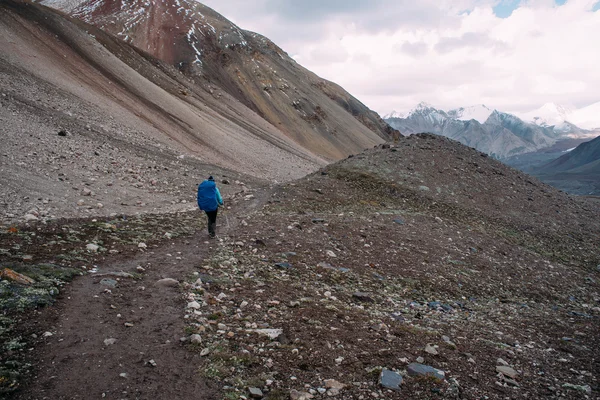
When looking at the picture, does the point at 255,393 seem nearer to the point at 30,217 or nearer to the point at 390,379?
the point at 390,379

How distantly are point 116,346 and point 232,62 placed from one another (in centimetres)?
9102

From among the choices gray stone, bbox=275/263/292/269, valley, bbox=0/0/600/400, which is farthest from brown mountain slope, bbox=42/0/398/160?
gray stone, bbox=275/263/292/269

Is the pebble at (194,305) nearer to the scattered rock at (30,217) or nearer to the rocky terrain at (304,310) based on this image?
the rocky terrain at (304,310)

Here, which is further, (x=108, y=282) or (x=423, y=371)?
(x=108, y=282)

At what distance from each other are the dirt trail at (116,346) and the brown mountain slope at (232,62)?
69371 millimetres

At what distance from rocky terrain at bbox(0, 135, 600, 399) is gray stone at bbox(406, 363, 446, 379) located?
0.10 feet

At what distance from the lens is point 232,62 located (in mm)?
89000

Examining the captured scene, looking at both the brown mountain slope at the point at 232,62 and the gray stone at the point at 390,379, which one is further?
the brown mountain slope at the point at 232,62

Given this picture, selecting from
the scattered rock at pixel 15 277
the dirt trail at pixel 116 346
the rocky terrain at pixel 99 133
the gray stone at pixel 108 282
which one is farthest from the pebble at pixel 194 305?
the rocky terrain at pixel 99 133

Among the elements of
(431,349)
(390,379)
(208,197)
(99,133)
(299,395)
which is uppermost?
(431,349)

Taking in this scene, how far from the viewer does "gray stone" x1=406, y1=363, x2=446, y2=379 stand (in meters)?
5.65

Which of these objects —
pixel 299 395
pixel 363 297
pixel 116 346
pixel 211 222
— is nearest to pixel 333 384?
pixel 299 395

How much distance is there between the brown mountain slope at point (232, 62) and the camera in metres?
80.0

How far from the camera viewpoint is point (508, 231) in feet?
60.5
